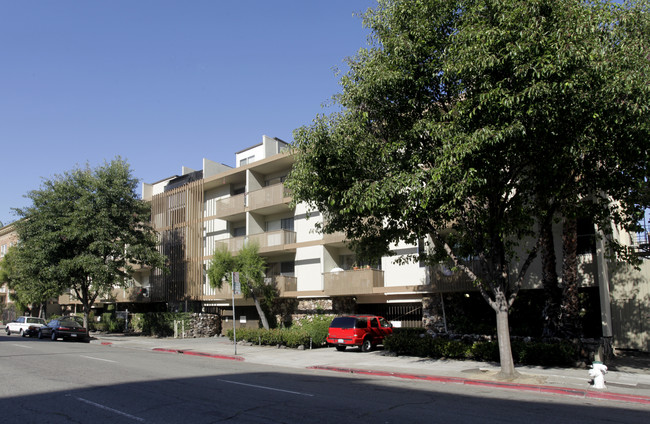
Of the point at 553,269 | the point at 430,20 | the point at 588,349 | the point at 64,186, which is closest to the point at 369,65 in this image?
the point at 430,20

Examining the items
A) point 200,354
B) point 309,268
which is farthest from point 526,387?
point 309,268

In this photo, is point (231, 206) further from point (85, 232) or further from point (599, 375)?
point (599, 375)

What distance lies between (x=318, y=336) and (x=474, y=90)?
1462 cm

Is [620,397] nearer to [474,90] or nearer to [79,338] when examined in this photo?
[474,90]

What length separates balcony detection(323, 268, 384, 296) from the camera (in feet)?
78.7

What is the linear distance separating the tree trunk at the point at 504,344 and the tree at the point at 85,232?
24.9 meters

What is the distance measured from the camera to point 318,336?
22.7 meters

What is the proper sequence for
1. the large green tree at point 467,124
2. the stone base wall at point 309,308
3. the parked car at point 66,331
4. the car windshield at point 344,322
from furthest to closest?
the parked car at point 66,331, the stone base wall at point 309,308, the car windshield at point 344,322, the large green tree at point 467,124

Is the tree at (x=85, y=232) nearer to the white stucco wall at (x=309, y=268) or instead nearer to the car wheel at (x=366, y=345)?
the white stucco wall at (x=309, y=268)

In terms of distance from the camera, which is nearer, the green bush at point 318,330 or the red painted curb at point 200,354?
the red painted curb at point 200,354

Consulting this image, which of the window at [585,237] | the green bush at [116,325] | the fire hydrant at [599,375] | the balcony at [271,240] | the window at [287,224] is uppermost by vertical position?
the window at [287,224]

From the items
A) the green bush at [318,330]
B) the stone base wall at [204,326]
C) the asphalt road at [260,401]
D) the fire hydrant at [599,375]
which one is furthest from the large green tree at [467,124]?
the stone base wall at [204,326]

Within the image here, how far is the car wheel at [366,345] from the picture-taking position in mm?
20953

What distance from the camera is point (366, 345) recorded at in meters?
21.1
